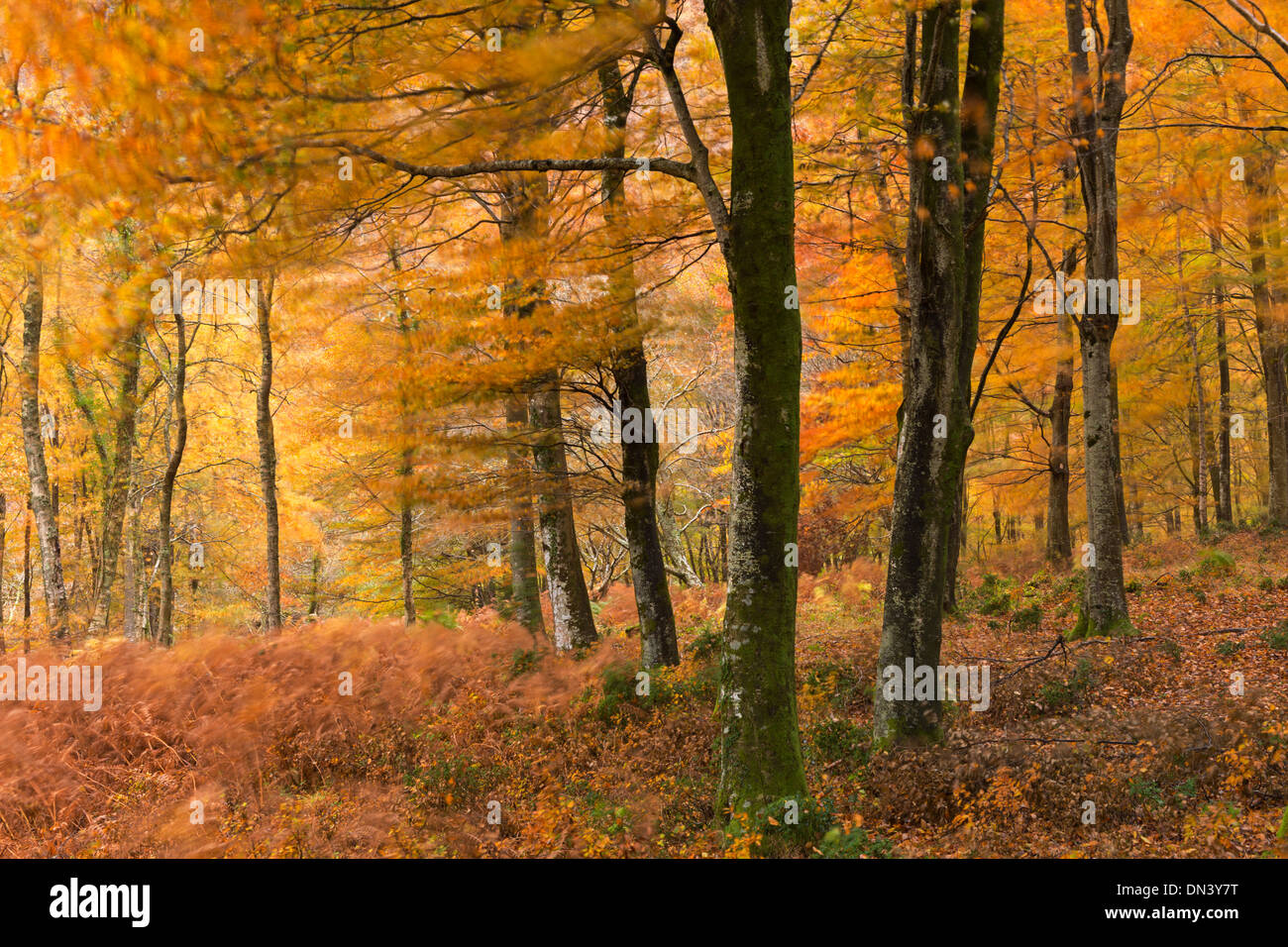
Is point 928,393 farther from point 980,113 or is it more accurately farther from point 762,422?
point 980,113

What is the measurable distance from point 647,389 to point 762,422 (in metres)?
5.04

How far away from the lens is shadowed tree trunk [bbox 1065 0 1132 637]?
989 cm

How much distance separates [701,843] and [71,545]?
29.0m

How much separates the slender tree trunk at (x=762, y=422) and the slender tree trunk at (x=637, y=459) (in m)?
3.07

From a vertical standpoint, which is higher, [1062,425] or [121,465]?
[1062,425]

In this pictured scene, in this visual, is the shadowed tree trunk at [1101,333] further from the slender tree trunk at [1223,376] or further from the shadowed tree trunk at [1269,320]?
the slender tree trunk at [1223,376]

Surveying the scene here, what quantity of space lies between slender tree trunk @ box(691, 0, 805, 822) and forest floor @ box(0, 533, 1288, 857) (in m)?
0.72

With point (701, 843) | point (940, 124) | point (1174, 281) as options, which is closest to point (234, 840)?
point (701, 843)

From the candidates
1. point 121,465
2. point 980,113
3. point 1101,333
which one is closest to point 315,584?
point 121,465

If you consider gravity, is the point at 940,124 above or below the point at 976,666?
above

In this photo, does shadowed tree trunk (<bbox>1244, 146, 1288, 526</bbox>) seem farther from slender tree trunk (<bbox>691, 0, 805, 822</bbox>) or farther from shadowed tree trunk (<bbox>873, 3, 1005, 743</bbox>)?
slender tree trunk (<bbox>691, 0, 805, 822</bbox>)

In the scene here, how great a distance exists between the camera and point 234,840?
6258mm

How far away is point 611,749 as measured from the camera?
8.38 metres
